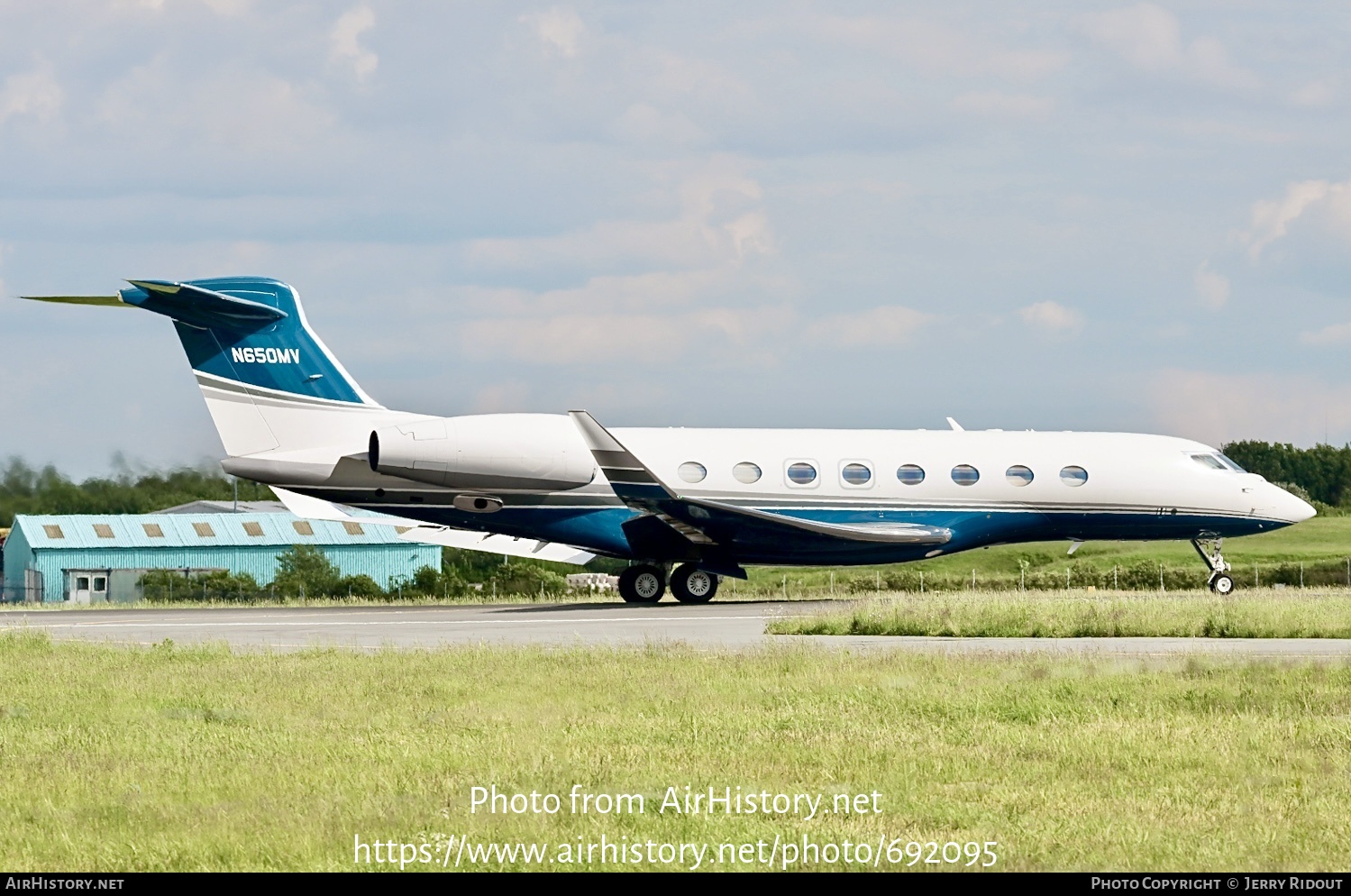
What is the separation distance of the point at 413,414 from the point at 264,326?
318 cm

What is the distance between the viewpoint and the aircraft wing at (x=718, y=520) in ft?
89.9

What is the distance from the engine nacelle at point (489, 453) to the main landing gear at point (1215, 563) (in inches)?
480

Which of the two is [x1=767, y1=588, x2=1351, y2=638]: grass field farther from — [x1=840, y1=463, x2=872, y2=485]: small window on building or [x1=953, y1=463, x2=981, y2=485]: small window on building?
[x1=953, y1=463, x2=981, y2=485]: small window on building

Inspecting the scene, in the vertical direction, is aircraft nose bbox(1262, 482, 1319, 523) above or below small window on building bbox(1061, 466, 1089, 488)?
below

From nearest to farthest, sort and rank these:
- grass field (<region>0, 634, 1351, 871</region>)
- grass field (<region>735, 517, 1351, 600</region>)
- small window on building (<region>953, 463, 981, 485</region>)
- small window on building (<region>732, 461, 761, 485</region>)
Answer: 1. grass field (<region>0, 634, 1351, 871</region>)
2. small window on building (<region>732, 461, 761, 485</region>)
3. small window on building (<region>953, 463, 981, 485</region>)
4. grass field (<region>735, 517, 1351, 600</region>)

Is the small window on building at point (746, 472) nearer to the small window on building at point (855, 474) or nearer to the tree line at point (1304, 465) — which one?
the small window on building at point (855, 474)

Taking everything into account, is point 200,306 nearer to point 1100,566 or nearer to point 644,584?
point 644,584

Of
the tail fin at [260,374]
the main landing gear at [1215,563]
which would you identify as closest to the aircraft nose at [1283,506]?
the main landing gear at [1215,563]

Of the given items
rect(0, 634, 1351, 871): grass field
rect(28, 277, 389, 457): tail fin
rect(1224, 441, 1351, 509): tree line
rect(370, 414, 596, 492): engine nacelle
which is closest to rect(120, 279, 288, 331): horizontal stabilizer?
rect(28, 277, 389, 457): tail fin

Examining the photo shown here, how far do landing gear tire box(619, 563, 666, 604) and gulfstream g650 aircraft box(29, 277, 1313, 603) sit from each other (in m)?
0.04

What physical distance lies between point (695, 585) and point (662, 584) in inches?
26.8

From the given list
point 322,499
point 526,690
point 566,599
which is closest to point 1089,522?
point 566,599

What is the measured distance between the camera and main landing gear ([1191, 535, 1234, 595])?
30.3 m

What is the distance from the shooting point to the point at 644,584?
30.9 metres
